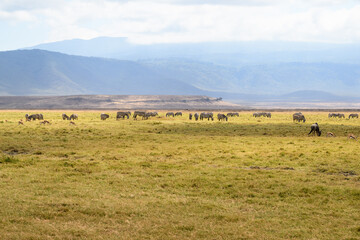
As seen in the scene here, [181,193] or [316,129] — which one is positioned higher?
[316,129]

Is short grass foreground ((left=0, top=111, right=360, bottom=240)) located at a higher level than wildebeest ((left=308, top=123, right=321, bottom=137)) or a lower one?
lower

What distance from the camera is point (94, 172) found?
54.3ft

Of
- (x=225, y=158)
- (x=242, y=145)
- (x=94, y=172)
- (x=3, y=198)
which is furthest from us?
(x=242, y=145)

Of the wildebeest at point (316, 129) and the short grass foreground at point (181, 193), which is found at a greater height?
the wildebeest at point (316, 129)

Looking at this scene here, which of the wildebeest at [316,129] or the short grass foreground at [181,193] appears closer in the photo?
the short grass foreground at [181,193]

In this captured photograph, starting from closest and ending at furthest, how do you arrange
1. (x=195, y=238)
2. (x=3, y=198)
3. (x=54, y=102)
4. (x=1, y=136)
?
(x=195, y=238), (x=3, y=198), (x=1, y=136), (x=54, y=102)

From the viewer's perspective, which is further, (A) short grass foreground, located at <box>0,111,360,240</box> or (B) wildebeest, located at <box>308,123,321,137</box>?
(B) wildebeest, located at <box>308,123,321,137</box>

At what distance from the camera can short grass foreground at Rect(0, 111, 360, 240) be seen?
397 inches

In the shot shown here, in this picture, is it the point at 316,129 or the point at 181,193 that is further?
the point at 316,129

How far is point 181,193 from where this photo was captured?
13359 millimetres

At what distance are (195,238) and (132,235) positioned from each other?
1.36 metres

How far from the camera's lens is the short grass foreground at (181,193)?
1008 cm

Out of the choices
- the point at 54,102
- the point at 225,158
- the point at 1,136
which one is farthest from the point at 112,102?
the point at 225,158

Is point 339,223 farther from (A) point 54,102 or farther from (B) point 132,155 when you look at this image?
(A) point 54,102
